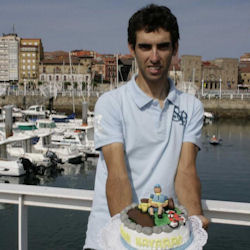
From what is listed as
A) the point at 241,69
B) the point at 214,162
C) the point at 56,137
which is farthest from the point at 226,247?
the point at 241,69

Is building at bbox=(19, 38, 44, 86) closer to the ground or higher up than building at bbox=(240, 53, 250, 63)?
closer to the ground

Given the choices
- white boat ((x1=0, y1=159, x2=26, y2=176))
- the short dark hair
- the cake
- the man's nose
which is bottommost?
white boat ((x1=0, y1=159, x2=26, y2=176))

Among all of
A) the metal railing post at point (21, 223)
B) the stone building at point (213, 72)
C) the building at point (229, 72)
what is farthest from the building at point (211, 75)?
the metal railing post at point (21, 223)

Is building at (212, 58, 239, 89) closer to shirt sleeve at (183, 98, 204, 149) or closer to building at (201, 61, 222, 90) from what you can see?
building at (201, 61, 222, 90)

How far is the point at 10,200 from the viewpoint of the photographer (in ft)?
7.02

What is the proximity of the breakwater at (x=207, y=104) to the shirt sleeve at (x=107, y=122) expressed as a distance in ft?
152

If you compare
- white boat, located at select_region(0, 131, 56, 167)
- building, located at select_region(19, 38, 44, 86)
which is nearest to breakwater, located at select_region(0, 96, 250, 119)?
white boat, located at select_region(0, 131, 56, 167)

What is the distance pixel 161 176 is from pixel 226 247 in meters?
9.42

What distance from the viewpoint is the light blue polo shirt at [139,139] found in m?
1.67

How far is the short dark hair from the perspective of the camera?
1.62 m

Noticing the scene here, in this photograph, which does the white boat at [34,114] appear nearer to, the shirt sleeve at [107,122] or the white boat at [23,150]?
the white boat at [23,150]

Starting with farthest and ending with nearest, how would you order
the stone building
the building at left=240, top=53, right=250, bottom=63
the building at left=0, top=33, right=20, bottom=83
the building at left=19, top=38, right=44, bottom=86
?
the building at left=240, top=53, right=250, bottom=63, the building at left=0, top=33, right=20, bottom=83, the building at left=19, top=38, right=44, bottom=86, the stone building

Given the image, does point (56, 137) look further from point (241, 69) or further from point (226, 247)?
point (241, 69)

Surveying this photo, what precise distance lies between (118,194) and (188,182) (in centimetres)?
30
